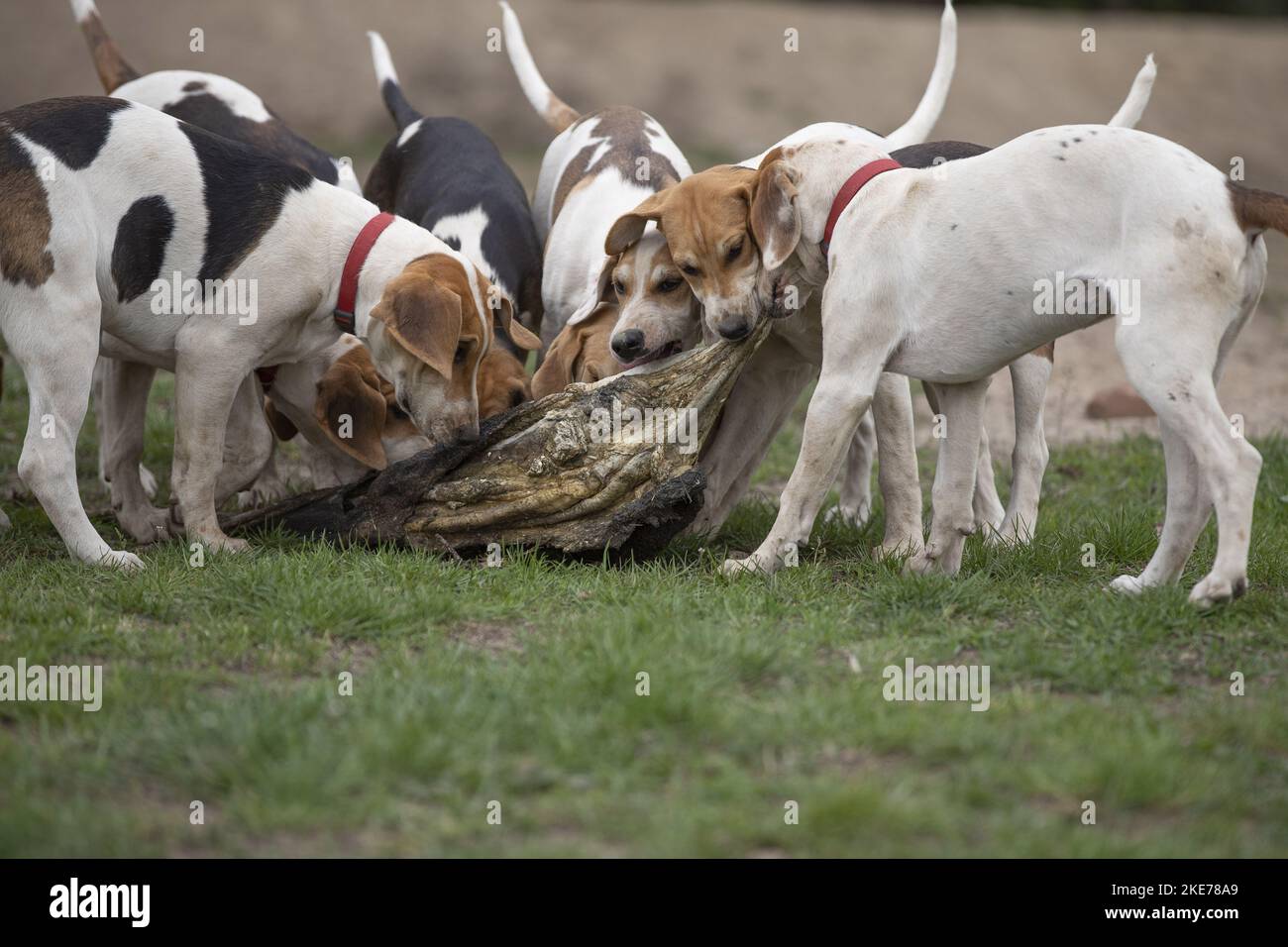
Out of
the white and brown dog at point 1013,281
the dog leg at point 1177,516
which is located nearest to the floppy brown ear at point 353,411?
the white and brown dog at point 1013,281

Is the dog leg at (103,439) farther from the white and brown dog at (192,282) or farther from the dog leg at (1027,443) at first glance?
the dog leg at (1027,443)

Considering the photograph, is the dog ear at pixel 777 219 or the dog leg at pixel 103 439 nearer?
the dog ear at pixel 777 219

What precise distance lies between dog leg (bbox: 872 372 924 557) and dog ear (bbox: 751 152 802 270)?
28.2 inches

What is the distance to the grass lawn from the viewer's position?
10.5 ft

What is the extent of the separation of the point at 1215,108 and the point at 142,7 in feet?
47.6

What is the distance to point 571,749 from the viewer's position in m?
3.52

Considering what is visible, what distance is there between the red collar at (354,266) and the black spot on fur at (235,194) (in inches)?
12.5

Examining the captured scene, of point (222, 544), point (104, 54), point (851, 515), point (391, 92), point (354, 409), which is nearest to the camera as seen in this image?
point (222, 544)

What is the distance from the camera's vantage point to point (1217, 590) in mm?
4527

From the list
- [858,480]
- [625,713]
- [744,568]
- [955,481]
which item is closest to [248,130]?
[858,480]

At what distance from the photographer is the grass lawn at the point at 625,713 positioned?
3.21 m

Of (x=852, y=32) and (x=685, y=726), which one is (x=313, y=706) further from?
(x=852, y=32)

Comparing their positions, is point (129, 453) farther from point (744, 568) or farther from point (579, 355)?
point (744, 568)

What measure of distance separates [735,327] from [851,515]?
1.61 m
